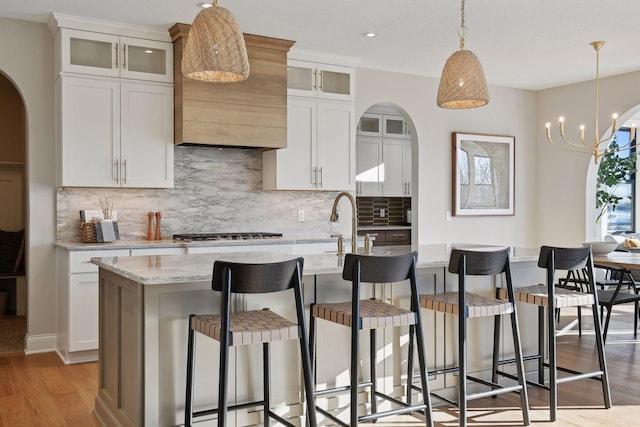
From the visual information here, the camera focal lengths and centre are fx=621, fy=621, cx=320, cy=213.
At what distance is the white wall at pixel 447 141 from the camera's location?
6.73 m

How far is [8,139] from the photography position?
676 cm

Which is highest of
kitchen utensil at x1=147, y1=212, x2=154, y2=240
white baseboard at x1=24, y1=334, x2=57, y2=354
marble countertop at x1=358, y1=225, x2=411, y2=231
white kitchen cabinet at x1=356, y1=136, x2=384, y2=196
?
white kitchen cabinet at x1=356, y1=136, x2=384, y2=196

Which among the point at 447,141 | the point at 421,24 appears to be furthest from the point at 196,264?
the point at 447,141

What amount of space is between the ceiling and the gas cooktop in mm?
1729

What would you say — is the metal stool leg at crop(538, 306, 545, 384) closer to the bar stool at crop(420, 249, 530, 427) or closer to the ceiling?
the bar stool at crop(420, 249, 530, 427)

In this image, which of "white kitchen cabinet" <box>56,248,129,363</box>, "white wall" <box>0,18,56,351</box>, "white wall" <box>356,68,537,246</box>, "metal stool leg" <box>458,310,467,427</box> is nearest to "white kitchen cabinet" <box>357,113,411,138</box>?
"white wall" <box>356,68,537,246</box>

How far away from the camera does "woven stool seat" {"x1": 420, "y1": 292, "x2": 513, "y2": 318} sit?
3.21 m

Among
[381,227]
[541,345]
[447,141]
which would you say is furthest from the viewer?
[381,227]

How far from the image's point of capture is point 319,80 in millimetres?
5922

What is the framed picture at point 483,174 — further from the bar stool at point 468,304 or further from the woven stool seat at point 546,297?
the bar stool at point 468,304

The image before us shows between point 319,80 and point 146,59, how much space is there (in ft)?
5.38

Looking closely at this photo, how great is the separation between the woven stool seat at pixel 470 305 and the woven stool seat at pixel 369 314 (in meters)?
0.34

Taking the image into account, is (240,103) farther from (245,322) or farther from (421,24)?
(245,322)

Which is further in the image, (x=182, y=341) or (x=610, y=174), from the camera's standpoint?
(x=610, y=174)
